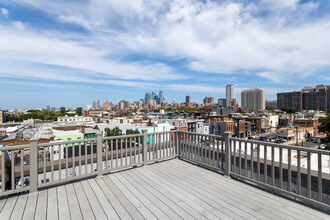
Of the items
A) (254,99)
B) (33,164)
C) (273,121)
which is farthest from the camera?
(254,99)

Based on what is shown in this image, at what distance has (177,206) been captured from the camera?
2234mm

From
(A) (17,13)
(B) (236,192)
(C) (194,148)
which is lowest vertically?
(B) (236,192)

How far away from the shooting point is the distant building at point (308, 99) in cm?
10346

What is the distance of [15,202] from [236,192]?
3421 mm

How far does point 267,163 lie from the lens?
3.13 meters

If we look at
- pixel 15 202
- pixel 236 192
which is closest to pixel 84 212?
pixel 15 202

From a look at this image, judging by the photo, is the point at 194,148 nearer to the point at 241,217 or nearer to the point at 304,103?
the point at 241,217

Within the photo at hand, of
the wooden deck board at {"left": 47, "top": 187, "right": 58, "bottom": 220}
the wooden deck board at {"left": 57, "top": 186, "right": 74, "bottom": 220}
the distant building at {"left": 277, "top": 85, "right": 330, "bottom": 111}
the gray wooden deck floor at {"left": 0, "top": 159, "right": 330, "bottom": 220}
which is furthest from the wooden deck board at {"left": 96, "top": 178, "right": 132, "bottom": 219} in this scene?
the distant building at {"left": 277, "top": 85, "right": 330, "bottom": 111}

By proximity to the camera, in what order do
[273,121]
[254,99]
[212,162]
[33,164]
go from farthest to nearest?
[254,99]
[273,121]
[212,162]
[33,164]

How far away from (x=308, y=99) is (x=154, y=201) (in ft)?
495

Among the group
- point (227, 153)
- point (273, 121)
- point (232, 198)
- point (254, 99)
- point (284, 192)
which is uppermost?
point (254, 99)

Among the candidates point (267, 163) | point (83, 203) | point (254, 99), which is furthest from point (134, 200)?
point (254, 99)

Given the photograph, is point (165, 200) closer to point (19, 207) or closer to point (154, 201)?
point (154, 201)

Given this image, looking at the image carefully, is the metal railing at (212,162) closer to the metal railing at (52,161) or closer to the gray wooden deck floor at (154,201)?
the metal railing at (52,161)
